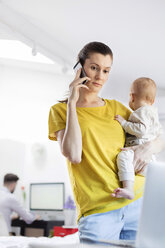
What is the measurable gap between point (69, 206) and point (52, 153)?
95 centimetres

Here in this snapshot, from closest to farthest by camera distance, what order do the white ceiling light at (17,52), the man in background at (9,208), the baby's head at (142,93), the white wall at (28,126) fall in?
the baby's head at (142,93)
the man in background at (9,208)
the white ceiling light at (17,52)
the white wall at (28,126)

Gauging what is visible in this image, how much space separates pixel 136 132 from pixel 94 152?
0.25 m

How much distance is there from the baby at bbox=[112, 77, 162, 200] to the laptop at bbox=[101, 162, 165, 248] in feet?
0.91

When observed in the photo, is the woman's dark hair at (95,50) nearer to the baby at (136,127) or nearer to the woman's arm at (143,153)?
the baby at (136,127)

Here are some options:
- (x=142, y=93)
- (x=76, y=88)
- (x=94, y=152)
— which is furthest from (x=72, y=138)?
(x=142, y=93)

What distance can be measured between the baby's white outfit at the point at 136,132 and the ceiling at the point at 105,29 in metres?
1.09

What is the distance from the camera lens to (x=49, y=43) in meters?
3.80

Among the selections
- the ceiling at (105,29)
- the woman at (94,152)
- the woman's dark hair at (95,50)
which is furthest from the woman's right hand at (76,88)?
the ceiling at (105,29)

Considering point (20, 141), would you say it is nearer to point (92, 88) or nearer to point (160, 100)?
point (160, 100)

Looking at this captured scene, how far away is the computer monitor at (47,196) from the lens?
5.28m

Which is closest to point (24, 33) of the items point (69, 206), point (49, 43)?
point (49, 43)

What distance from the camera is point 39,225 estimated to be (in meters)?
4.91

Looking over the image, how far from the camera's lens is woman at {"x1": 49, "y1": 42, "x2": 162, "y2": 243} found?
1.28m

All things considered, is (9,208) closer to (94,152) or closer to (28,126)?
(28,126)
